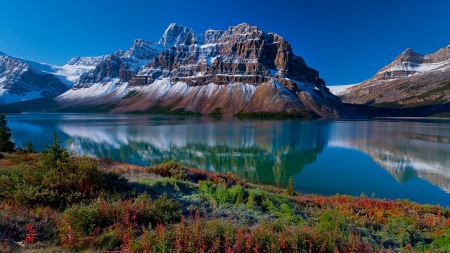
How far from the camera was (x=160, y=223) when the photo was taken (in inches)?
253

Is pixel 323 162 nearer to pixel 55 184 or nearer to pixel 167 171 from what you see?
pixel 167 171

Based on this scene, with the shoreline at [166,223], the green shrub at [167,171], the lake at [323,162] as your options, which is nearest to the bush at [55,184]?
the shoreline at [166,223]

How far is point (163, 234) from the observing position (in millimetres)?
5223

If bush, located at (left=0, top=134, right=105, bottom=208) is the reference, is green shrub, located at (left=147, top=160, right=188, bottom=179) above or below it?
below

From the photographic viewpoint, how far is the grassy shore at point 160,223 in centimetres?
535

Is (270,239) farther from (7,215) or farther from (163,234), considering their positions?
(7,215)

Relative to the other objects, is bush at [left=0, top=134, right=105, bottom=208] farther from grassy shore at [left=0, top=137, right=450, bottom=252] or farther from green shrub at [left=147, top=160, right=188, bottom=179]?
green shrub at [left=147, top=160, right=188, bottom=179]

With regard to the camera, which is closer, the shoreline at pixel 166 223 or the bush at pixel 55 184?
the shoreline at pixel 166 223

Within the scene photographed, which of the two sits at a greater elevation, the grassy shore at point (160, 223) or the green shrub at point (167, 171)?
the grassy shore at point (160, 223)

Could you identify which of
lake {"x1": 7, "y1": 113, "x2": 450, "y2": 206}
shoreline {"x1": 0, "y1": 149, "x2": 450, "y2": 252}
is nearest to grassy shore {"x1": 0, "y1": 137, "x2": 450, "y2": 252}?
shoreline {"x1": 0, "y1": 149, "x2": 450, "y2": 252}

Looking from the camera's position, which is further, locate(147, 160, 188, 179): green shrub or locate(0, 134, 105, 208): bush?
locate(147, 160, 188, 179): green shrub

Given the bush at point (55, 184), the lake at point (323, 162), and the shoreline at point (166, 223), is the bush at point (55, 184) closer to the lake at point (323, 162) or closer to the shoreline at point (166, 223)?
Result: the shoreline at point (166, 223)

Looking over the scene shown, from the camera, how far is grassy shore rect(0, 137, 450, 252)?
5.35 m

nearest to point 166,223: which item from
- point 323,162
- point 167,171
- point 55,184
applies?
point 55,184
